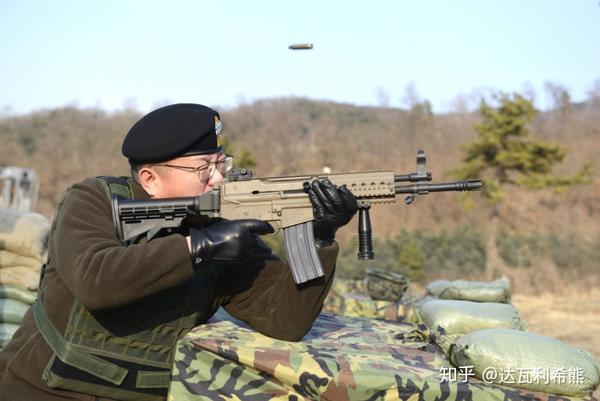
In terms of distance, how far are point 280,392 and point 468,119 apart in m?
45.6

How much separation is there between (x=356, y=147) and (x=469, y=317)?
122 feet

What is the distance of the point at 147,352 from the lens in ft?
8.39

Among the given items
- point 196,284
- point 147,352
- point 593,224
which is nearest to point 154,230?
point 196,284

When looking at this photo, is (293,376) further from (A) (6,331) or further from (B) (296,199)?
(A) (6,331)

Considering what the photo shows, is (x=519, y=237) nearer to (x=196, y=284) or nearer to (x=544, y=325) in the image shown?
(x=544, y=325)

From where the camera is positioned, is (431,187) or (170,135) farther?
(431,187)

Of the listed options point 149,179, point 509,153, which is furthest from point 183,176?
point 509,153

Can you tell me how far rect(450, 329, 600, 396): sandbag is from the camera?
286cm

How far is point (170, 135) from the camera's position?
2.57 m

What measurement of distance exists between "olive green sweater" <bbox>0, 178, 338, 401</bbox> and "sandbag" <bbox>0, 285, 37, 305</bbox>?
3.18 meters

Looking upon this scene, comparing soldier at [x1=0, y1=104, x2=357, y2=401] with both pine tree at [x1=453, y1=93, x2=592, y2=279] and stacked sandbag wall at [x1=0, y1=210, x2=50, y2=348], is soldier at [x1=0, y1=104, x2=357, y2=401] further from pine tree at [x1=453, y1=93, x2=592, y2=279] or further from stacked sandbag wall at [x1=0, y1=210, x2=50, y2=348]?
pine tree at [x1=453, y1=93, x2=592, y2=279]

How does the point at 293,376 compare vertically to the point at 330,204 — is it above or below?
below

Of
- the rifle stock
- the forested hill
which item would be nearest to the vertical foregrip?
the rifle stock

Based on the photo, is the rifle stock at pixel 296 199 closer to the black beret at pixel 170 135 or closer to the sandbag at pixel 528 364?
the black beret at pixel 170 135
